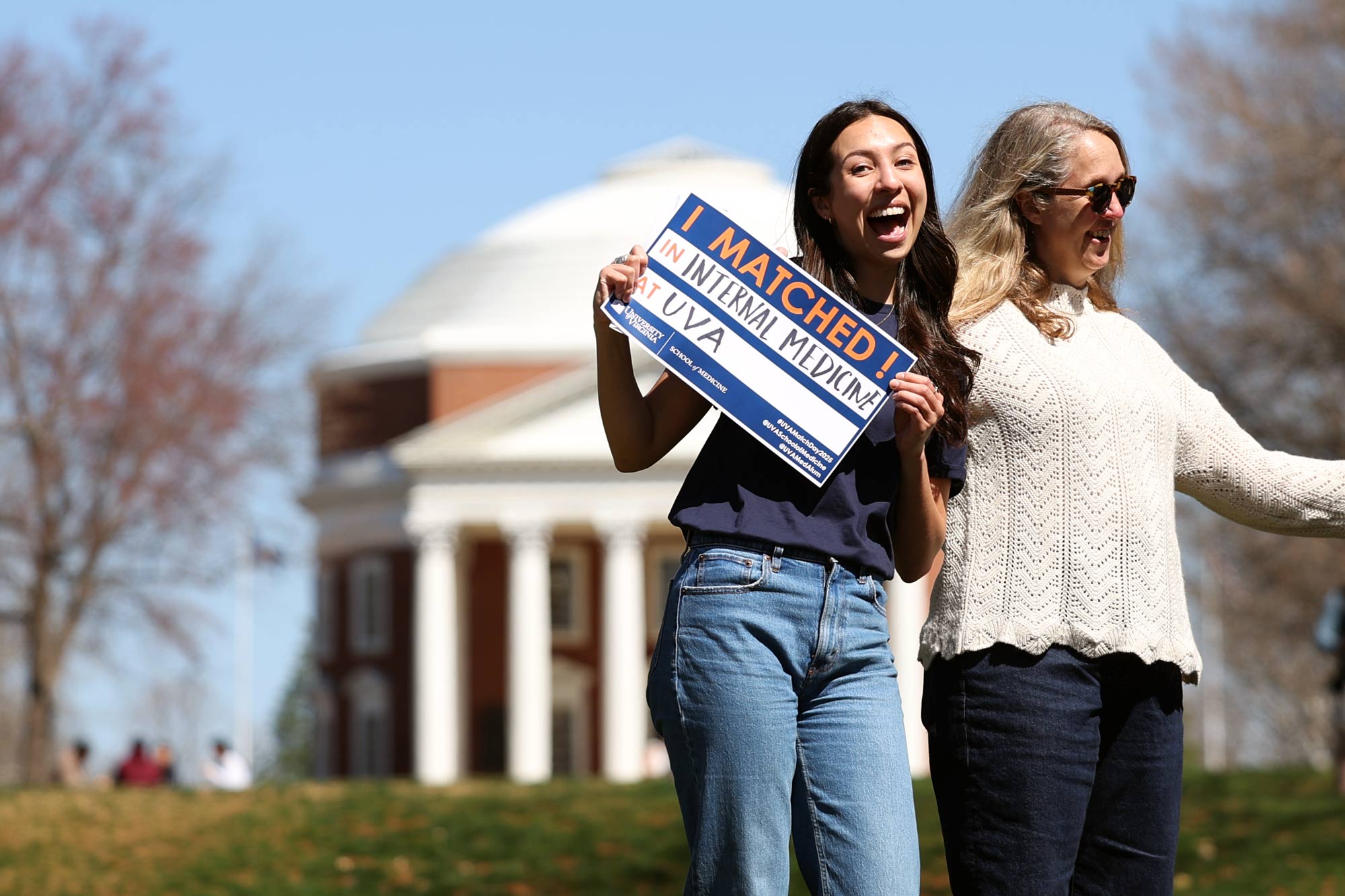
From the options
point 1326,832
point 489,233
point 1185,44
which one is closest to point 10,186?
point 1185,44

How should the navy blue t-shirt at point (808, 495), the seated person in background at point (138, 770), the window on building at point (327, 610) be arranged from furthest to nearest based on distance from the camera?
1. the window on building at point (327, 610)
2. the seated person in background at point (138, 770)
3. the navy blue t-shirt at point (808, 495)

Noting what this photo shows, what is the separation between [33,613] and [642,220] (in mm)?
32014

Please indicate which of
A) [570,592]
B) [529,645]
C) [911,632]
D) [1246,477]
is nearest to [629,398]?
[1246,477]

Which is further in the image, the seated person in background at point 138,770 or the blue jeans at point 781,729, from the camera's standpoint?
the seated person in background at point 138,770

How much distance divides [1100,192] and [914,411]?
73 cm

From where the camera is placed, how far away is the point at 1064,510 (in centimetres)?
430

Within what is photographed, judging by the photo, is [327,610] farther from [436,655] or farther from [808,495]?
[808,495]

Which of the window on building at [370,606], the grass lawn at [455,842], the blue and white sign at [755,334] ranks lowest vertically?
the grass lawn at [455,842]

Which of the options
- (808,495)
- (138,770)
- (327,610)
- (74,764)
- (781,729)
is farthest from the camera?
(327,610)

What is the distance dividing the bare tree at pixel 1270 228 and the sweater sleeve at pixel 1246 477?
24.7 metres

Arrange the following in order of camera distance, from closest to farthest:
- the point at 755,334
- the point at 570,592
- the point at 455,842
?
the point at 755,334 → the point at 455,842 → the point at 570,592

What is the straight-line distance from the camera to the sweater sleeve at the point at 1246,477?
4.62 metres

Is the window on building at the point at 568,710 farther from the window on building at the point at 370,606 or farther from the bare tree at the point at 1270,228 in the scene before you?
the bare tree at the point at 1270,228

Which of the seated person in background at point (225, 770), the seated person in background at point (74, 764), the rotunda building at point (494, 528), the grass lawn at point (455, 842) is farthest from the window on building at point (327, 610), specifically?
the grass lawn at point (455, 842)
